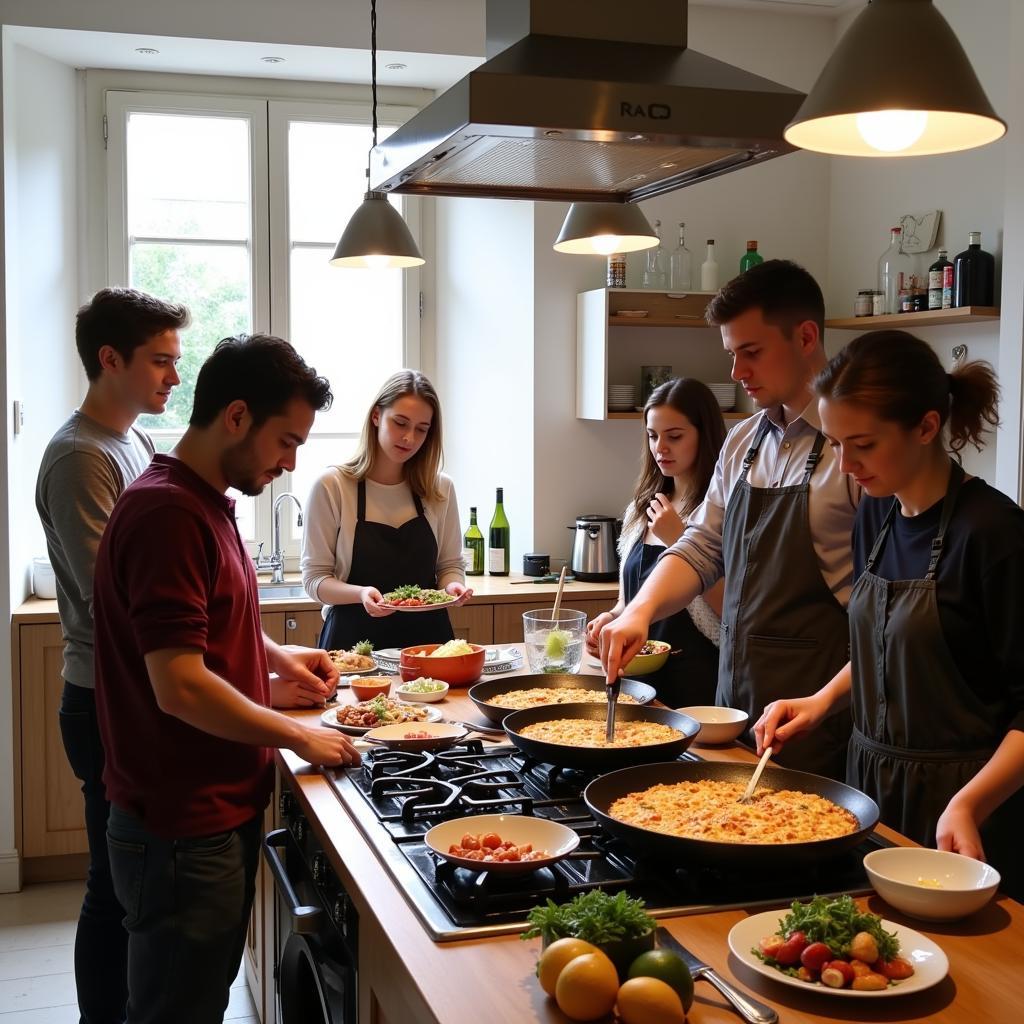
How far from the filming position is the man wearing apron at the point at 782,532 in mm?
2582

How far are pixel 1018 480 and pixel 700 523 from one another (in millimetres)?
1178

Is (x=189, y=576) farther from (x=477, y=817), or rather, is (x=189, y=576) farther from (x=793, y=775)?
(x=793, y=775)

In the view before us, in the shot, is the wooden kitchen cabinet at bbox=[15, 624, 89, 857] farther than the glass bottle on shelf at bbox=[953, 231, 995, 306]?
Yes

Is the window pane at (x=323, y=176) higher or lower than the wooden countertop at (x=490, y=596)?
higher

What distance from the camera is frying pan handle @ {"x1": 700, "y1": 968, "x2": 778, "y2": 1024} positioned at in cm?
129

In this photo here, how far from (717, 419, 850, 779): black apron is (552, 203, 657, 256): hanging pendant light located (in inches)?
26.6

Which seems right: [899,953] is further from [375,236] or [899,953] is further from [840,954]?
[375,236]

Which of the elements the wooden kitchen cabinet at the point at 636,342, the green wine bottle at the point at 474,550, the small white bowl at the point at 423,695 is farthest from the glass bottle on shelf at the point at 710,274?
the small white bowl at the point at 423,695

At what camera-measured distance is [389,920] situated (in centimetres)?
157

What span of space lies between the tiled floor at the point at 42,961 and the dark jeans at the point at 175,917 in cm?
139

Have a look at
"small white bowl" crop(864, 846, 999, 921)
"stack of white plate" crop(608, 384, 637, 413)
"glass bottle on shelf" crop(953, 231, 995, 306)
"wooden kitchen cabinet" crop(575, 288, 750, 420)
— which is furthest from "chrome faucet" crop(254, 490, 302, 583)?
"small white bowl" crop(864, 846, 999, 921)

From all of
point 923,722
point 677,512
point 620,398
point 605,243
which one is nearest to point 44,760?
point 677,512

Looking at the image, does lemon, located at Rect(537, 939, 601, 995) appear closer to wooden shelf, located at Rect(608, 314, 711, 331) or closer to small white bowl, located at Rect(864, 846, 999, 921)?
small white bowl, located at Rect(864, 846, 999, 921)

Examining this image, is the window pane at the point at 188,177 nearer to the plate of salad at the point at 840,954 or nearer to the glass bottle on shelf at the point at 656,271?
the glass bottle on shelf at the point at 656,271
